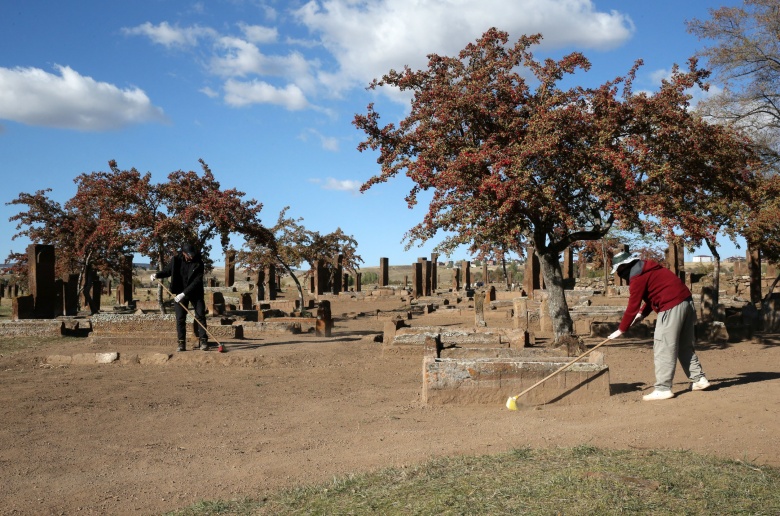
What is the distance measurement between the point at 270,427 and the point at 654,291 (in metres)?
4.41

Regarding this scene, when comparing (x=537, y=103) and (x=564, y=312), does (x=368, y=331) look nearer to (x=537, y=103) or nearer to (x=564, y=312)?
(x=564, y=312)

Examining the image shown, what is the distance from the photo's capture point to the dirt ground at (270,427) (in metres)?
5.56

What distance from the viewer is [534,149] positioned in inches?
454

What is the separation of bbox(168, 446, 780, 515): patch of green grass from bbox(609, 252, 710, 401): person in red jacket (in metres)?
2.40

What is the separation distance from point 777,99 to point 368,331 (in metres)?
13.0

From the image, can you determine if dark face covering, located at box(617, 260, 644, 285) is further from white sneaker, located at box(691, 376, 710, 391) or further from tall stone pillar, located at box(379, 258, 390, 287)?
tall stone pillar, located at box(379, 258, 390, 287)

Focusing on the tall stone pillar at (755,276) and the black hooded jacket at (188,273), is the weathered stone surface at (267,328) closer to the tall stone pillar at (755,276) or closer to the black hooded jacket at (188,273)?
the black hooded jacket at (188,273)

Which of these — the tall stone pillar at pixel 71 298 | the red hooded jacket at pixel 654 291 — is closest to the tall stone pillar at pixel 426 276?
the tall stone pillar at pixel 71 298

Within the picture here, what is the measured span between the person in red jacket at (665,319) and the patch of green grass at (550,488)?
2403 millimetres

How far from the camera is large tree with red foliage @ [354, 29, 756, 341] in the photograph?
38.9ft

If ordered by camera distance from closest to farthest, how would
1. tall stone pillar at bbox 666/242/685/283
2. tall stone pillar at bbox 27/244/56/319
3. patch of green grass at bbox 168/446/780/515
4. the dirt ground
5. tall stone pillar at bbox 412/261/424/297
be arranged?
patch of green grass at bbox 168/446/780/515 → the dirt ground → tall stone pillar at bbox 27/244/56/319 → tall stone pillar at bbox 666/242/685/283 → tall stone pillar at bbox 412/261/424/297

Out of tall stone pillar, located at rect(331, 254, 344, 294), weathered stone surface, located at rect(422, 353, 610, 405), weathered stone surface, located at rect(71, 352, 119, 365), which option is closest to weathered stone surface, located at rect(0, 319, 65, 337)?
weathered stone surface, located at rect(71, 352, 119, 365)

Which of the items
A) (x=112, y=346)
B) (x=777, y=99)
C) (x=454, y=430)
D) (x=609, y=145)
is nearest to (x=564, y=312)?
(x=609, y=145)

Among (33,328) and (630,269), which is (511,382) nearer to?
(630,269)
